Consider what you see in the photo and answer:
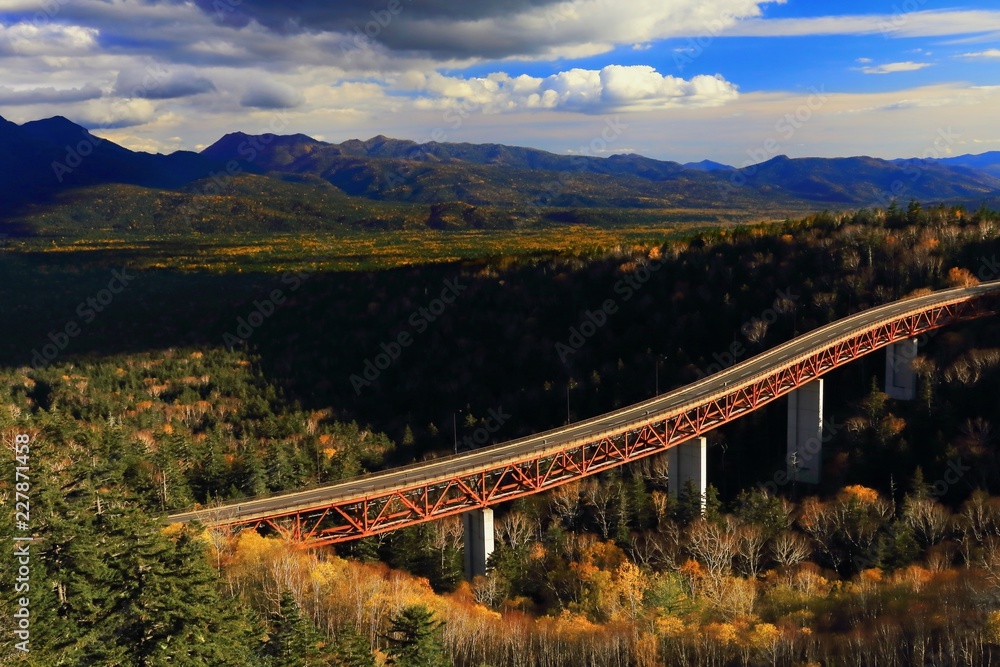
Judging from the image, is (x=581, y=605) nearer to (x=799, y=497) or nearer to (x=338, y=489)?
(x=338, y=489)

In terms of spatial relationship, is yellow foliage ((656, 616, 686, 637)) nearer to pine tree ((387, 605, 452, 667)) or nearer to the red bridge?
the red bridge

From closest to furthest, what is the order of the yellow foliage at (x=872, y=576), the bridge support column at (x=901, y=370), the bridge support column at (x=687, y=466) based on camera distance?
the yellow foliage at (x=872, y=576)
the bridge support column at (x=687, y=466)
the bridge support column at (x=901, y=370)

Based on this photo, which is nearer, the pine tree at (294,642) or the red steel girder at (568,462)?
the pine tree at (294,642)

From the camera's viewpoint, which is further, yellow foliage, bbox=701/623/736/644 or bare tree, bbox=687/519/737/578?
bare tree, bbox=687/519/737/578

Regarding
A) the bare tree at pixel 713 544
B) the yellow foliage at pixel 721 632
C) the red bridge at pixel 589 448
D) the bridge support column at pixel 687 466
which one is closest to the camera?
the yellow foliage at pixel 721 632

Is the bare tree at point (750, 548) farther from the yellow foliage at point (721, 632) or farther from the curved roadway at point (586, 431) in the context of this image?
the yellow foliage at point (721, 632)

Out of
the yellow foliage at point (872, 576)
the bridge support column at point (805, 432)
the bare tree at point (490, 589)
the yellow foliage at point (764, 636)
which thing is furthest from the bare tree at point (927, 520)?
the bare tree at point (490, 589)

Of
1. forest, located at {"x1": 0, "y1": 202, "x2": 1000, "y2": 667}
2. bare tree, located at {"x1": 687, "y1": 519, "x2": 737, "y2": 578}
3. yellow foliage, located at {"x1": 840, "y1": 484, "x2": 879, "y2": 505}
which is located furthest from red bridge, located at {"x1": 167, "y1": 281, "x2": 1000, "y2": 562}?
yellow foliage, located at {"x1": 840, "y1": 484, "x2": 879, "y2": 505}

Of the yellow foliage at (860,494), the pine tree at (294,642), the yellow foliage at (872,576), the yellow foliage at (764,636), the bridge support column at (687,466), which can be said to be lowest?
the yellow foliage at (872,576)

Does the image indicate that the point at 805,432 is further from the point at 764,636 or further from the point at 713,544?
the point at 764,636
